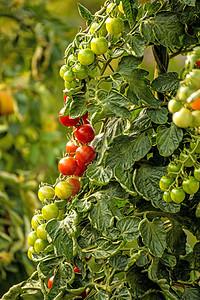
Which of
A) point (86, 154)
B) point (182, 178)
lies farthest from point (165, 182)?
point (86, 154)

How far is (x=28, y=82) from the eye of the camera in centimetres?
169

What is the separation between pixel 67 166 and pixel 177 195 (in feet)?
0.57

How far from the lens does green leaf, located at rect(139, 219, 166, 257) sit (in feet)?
1.68

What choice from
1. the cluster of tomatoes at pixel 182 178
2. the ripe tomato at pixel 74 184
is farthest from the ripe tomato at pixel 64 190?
the cluster of tomatoes at pixel 182 178

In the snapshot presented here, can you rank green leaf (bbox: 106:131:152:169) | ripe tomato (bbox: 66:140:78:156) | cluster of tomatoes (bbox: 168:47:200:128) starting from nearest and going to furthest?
1. cluster of tomatoes (bbox: 168:47:200:128)
2. green leaf (bbox: 106:131:152:169)
3. ripe tomato (bbox: 66:140:78:156)

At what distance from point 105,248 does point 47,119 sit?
1.21 meters

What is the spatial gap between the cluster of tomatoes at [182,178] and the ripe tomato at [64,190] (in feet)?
0.44

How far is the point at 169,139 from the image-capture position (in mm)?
485

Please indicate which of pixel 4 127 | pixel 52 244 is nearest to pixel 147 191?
pixel 52 244

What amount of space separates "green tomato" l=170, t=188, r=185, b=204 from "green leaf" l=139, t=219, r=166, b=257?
0.06 meters

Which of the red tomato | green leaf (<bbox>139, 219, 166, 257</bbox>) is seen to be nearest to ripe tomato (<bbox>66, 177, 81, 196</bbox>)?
the red tomato

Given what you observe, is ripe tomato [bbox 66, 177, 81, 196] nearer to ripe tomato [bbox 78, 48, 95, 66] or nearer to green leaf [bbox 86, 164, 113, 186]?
green leaf [bbox 86, 164, 113, 186]

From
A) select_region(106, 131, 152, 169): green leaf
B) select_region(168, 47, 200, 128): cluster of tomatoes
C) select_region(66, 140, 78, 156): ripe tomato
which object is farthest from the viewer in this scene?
select_region(66, 140, 78, 156): ripe tomato

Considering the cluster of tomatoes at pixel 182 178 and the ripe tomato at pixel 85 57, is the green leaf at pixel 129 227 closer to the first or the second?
the cluster of tomatoes at pixel 182 178
